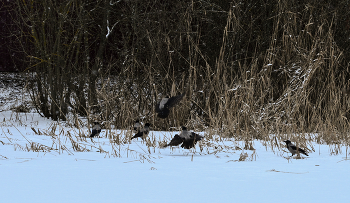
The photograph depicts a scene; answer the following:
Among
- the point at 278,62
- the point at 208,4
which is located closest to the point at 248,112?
the point at 278,62

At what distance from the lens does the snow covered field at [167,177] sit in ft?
7.47

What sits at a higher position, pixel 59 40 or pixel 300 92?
pixel 59 40

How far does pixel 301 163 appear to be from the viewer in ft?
11.9

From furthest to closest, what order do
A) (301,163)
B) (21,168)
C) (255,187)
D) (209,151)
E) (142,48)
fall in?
(142,48) < (209,151) < (301,163) < (21,168) < (255,187)

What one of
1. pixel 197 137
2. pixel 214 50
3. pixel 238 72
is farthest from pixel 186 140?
pixel 214 50

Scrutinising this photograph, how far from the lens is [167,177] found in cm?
284

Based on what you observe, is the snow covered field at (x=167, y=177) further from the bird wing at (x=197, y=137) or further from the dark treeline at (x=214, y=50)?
the dark treeline at (x=214, y=50)

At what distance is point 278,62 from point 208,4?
5.00ft

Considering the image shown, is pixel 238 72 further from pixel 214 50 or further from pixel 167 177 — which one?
pixel 167 177

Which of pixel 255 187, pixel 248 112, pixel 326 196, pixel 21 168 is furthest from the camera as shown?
pixel 248 112

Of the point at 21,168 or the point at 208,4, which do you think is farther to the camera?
the point at 208,4

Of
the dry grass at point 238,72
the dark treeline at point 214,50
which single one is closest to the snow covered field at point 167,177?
the dry grass at point 238,72

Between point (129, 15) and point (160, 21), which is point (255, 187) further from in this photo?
point (129, 15)

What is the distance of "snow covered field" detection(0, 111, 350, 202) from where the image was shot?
2.28 metres
